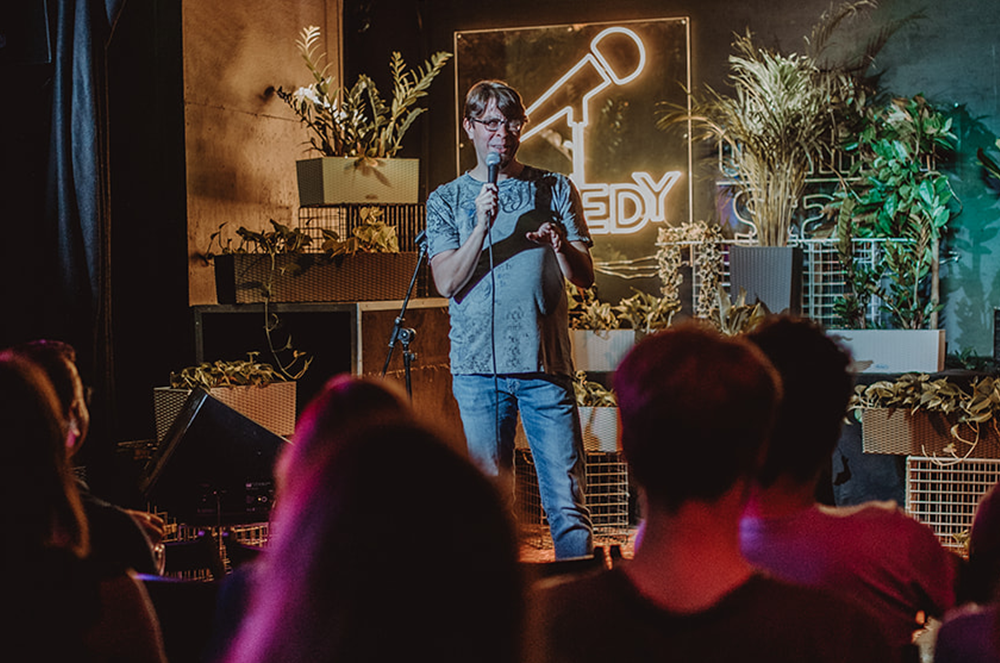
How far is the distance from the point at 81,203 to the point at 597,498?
8.70 feet

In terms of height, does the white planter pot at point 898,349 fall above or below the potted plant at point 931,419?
above

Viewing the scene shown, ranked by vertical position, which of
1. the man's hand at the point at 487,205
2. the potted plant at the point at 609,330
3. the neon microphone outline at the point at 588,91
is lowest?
the potted plant at the point at 609,330

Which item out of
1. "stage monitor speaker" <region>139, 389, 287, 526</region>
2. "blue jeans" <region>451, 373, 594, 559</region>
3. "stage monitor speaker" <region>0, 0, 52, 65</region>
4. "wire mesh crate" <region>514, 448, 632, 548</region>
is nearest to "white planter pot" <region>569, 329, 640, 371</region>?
"wire mesh crate" <region>514, 448, 632, 548</region>

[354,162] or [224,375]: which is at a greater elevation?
[354,162]

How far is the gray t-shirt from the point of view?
314 cm

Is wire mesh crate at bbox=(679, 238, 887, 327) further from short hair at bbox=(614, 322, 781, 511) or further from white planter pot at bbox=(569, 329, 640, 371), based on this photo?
short hair at bbox=(614, 322, 781, 511)

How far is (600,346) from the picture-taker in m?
5.18

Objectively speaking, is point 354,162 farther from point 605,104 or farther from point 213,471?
point 605,104

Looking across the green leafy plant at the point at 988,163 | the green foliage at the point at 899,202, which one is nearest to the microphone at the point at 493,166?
the green foliage at the point at 899,202

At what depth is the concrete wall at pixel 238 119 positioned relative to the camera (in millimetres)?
5043

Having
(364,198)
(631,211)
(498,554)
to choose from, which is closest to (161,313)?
(364,198)

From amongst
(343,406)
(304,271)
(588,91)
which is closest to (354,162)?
(304,271)

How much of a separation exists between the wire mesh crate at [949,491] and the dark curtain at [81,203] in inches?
127

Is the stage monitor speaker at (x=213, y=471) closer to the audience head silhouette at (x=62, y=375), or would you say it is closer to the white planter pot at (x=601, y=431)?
the audience head silhouette at (x=62, y=375)
